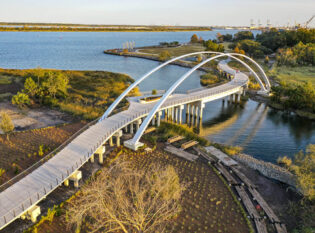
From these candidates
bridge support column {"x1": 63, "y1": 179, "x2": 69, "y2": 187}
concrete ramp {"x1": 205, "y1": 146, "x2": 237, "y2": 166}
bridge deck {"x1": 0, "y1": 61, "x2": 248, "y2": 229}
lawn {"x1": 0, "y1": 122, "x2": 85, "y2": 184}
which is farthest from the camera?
concrete ramp {"x1": 205, "y1": 146, "x2": 237, "y2": 166}

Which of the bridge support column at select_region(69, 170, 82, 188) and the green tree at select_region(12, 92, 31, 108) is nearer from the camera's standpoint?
the bridge support column at select_region(69, 170, 82, 188)

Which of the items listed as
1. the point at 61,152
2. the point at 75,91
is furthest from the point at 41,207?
the point at 75,91

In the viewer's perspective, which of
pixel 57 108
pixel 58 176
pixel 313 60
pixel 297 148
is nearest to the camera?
pixel 58 176

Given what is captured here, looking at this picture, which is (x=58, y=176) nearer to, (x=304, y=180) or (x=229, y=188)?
(x=229, y=188)

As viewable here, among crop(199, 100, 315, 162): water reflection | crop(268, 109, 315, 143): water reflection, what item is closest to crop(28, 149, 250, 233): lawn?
crop(199, 100, 315, 162): water reflection

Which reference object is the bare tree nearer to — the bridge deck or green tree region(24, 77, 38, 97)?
the bridge deck

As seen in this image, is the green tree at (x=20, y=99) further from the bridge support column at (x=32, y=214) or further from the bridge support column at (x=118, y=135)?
the bridge support column at (x=32, y=214)
